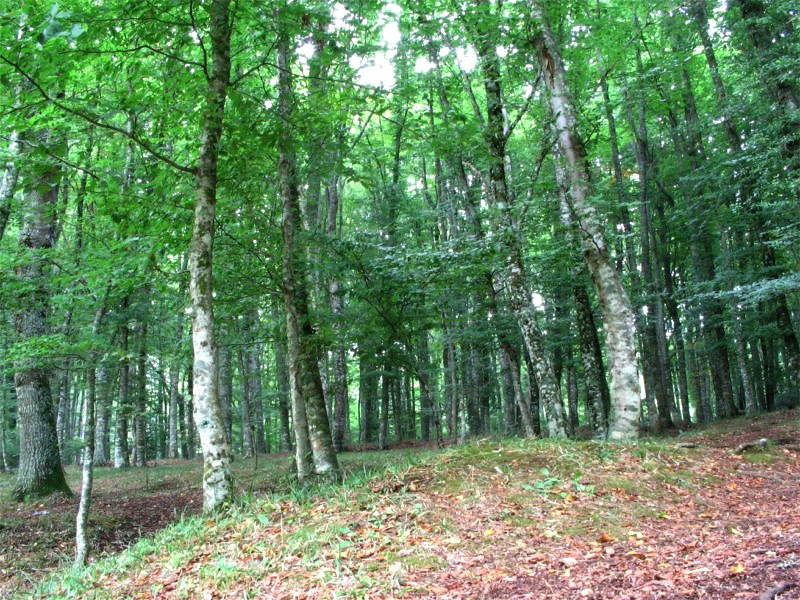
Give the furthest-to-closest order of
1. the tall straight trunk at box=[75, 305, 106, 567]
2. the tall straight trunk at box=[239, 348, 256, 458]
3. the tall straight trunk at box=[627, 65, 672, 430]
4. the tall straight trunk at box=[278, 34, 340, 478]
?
the tall straight trunk at box=[239, 348, 256, 458] < the tall straight trunk at box=[627, 65, 672, 430] < the tall straight trunk at box=[278, 34, 340, 478] < the tall straight trunk at box=[75, 305, 106, 567]

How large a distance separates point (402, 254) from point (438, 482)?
4.98 metres

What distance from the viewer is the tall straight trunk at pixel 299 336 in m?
8.45

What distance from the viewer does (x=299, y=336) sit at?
8.86 meters

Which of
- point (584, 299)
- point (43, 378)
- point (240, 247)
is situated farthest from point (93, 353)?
point (584, 299)

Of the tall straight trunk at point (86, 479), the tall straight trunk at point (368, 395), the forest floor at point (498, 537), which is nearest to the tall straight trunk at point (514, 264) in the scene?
the forest floor at point (498, 537)

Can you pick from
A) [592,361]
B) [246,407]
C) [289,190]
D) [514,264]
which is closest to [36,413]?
[289,190]

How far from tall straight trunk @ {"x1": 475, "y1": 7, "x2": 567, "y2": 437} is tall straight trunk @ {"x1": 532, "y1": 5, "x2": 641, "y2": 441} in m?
1.05

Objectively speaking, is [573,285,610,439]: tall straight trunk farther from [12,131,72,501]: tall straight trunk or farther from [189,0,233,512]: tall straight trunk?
[12,131,72,501]: tall straight trunk

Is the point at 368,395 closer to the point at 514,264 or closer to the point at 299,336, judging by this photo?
the point at 514,264

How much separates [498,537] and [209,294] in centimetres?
447

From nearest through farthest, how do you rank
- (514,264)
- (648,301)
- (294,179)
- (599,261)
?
1. (599,261)
2. (294,179)
3. (514,264)
4. (648,301)

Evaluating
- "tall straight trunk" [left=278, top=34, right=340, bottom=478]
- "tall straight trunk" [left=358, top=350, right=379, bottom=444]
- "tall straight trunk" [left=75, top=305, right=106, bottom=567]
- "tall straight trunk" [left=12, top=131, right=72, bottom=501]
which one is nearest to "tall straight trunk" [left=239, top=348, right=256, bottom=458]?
"tall straight trunk" [left=358, top=350, right=379, bottom=444]

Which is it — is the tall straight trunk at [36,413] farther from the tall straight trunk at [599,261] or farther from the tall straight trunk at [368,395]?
the tall straight trunk at [599,261]

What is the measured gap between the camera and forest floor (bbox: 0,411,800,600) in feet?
11.9
